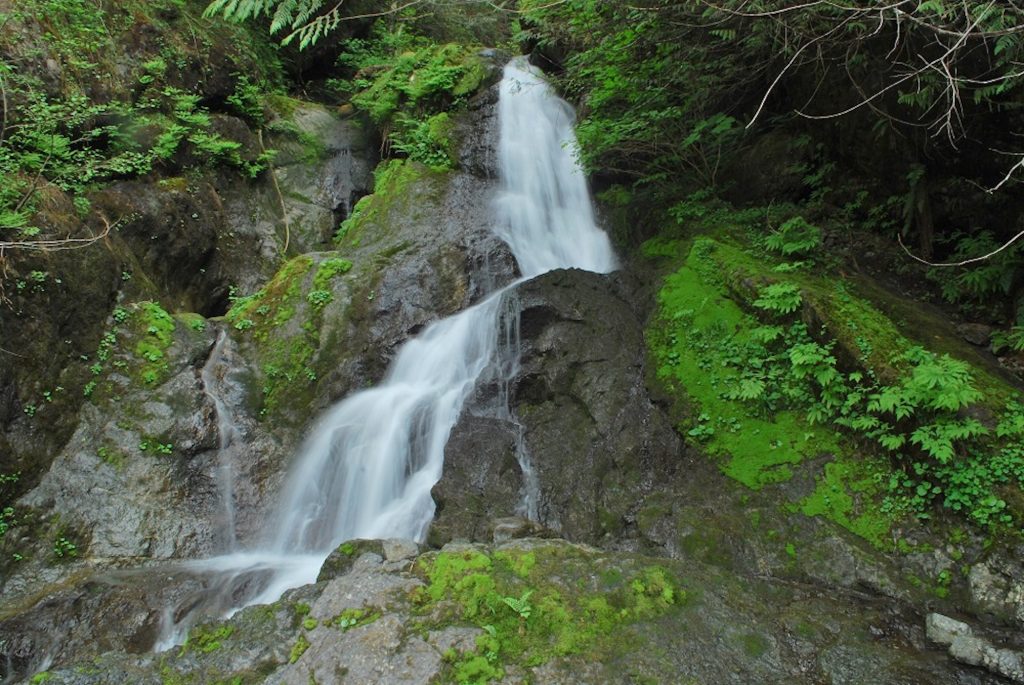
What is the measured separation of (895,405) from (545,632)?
11.8 ft

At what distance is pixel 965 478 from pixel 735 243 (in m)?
3.81

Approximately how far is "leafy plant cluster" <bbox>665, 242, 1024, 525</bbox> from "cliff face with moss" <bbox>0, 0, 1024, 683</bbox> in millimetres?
29

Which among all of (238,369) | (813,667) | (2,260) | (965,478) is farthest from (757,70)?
(2,260)

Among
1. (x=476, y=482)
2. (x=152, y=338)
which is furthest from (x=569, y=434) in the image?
(x=152, y=338)

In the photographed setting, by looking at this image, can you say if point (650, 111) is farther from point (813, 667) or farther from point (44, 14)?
point (44, 14)

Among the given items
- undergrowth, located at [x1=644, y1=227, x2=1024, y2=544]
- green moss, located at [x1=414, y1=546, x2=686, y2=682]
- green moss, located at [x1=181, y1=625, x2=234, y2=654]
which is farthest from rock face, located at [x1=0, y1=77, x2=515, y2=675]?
undergrowth, located at [x1=644, y1=227, x2=1024, y2=544]

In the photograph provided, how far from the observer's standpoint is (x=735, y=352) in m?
6.27

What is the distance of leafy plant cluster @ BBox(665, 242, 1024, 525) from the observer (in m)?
4.62

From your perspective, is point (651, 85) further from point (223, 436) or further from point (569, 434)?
point (223, 436)

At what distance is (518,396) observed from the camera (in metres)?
7.09

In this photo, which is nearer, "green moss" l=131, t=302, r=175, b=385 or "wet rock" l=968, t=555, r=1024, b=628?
"wet rock" l=968, t=555, r=1024, b=628

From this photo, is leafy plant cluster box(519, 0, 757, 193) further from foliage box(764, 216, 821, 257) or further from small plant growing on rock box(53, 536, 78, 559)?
small plant growing on rock box(53, 536, 78, 559)

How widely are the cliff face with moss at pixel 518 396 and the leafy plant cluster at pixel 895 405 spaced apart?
29 millimetres

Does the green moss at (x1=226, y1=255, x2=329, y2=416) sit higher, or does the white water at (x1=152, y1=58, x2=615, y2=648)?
the green moss at (x1=226, y1=255, x2=329, y2=416)
